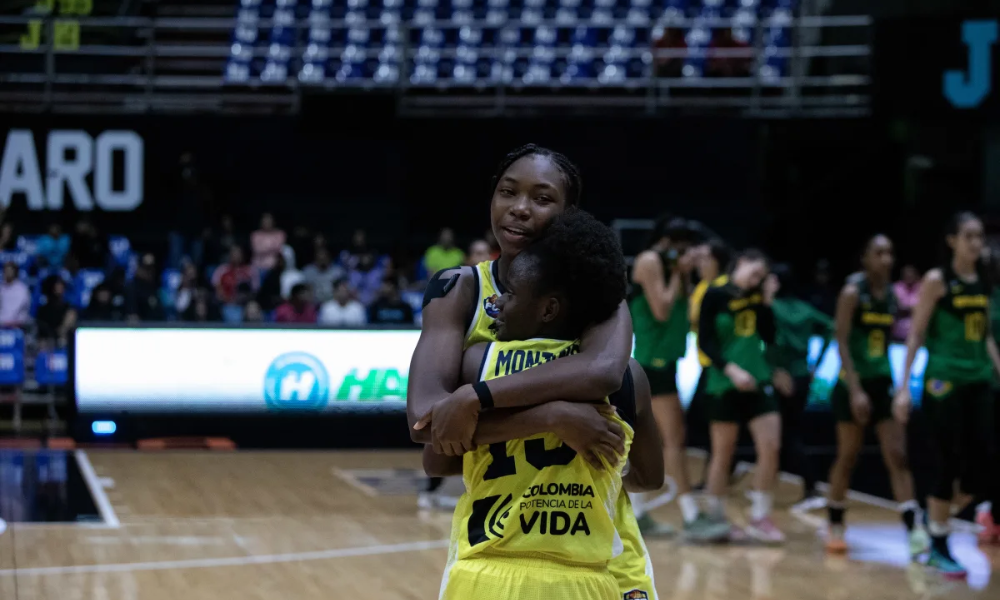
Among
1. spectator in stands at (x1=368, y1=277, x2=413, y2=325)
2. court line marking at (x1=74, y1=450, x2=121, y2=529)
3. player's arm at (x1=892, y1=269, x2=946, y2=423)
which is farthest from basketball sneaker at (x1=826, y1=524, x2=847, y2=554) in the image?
spectator in stands at (x1=368, y1=277, x2=413, y2=325)

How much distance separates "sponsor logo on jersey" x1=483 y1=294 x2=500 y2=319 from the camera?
251cm

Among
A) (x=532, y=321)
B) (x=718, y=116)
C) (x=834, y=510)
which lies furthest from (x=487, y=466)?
(x=718, y=116)

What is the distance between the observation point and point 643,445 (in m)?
2.62

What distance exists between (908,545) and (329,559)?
11.6ft

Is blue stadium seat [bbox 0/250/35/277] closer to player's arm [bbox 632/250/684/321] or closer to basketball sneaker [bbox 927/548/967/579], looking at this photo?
player's arm [bbox 632/250/684/321]

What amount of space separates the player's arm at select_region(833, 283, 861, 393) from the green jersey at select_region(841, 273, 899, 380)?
1.3 inches

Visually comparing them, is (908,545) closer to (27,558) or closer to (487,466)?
(27,558)

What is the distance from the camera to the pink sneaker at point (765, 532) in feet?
26.7

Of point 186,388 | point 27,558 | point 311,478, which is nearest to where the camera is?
point 27,558

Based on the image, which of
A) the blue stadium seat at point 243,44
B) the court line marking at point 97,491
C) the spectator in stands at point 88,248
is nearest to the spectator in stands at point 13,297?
the spectator in stands at point 88,248

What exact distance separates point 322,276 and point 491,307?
41.8 ft

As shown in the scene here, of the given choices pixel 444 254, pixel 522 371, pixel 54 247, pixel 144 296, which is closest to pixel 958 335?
pixel 522 371

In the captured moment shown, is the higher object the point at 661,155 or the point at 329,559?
the point at 661,155

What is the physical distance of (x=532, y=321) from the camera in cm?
243
